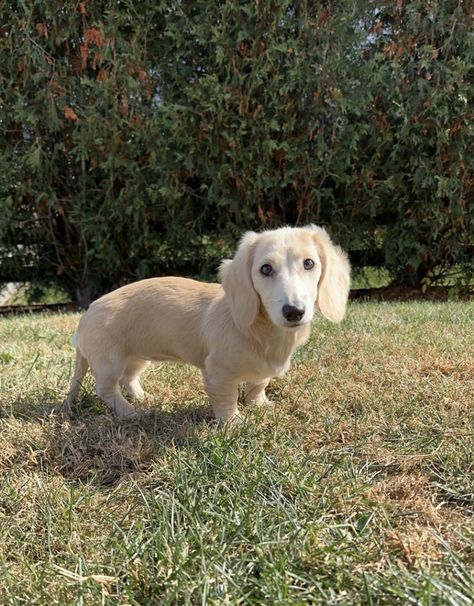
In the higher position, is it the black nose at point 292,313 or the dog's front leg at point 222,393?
the black nose at point 292,313

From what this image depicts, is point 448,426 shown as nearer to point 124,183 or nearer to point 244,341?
point 244,341

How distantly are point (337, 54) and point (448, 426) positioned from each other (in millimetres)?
4367

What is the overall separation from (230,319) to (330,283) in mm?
478

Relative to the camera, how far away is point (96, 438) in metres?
2.10

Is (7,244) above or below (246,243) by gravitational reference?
below

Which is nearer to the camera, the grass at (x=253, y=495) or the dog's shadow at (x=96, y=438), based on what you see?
the grass at (x=253, y=495)

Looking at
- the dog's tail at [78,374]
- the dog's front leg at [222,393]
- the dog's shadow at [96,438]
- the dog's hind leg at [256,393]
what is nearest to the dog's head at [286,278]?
the dog's front leg at [222,393]

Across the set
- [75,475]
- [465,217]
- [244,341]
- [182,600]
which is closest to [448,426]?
[244,341]

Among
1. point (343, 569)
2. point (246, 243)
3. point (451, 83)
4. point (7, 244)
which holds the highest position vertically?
point (451, 83)

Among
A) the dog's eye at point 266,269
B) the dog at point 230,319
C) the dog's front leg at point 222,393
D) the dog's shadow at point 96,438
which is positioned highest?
the dog's eye at point 266,269

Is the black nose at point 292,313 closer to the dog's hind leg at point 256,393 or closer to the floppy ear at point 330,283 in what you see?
the floppy ear at point 330,283

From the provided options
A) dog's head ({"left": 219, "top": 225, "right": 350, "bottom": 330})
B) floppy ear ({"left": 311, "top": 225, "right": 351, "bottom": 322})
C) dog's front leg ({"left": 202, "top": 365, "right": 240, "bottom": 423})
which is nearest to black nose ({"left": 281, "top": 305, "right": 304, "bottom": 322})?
dog's head ({"left": 219, "top": 225, "right": 350, "bottom": 330})

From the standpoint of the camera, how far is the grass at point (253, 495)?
1.24 m

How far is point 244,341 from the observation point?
2.25 meters
